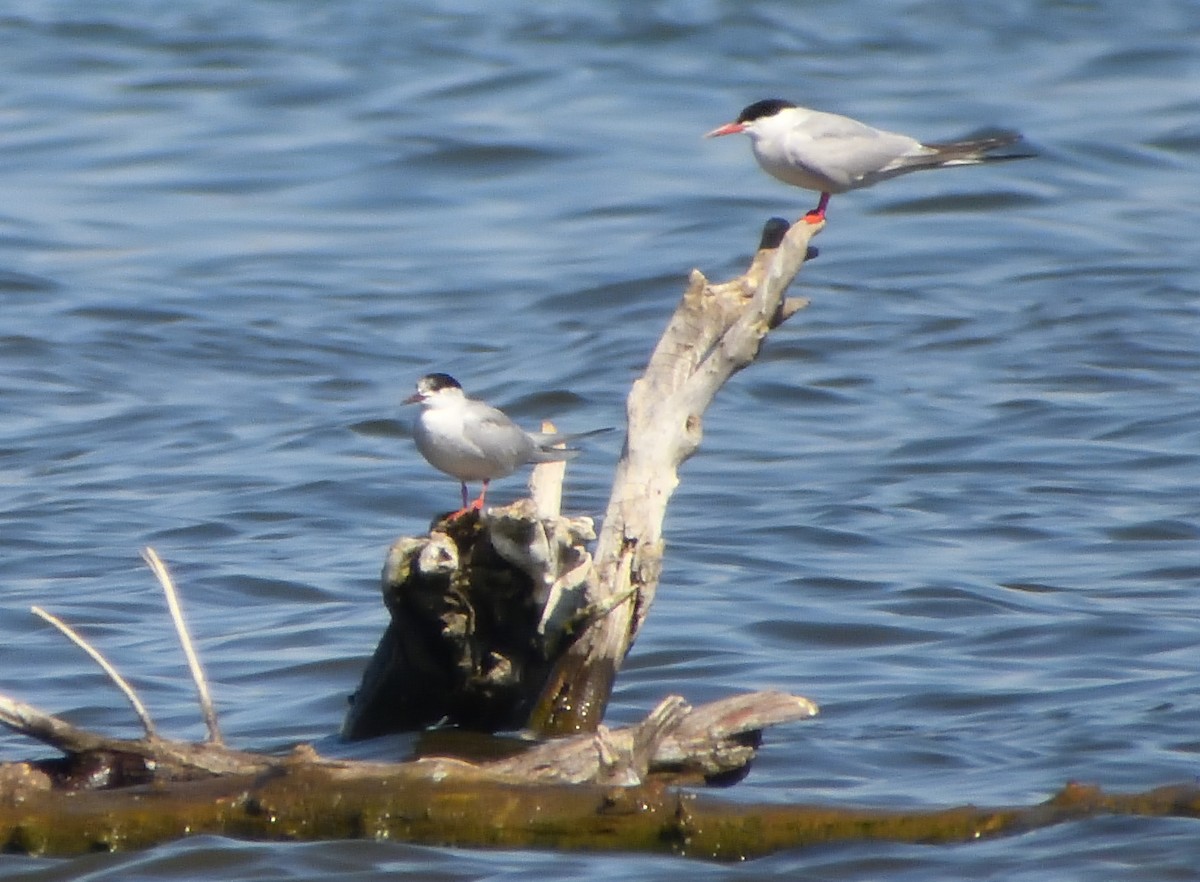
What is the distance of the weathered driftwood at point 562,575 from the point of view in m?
6.21

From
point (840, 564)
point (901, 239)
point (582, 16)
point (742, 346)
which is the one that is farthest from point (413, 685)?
point (582, 16)

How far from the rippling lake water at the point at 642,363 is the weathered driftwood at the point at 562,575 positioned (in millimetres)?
663

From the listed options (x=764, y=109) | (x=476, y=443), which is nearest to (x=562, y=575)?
(x=476, y=443)

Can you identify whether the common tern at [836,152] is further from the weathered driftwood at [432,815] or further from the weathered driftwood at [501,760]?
the weathered driftwood at [432,815]

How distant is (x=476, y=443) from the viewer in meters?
7.26

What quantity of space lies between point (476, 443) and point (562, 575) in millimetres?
1119

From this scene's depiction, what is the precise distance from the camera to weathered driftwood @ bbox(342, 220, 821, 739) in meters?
6.21

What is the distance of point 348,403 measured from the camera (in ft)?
45.7

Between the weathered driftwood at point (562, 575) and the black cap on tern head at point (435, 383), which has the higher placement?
the black cap on tern head at point (435, 383)

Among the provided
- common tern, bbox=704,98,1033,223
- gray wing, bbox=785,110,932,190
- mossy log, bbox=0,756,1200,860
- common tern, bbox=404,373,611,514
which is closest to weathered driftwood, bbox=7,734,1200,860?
mossy log, bbox=0,756,1200,860

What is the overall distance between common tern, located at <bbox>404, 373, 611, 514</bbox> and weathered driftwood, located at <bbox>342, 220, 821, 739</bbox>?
1.88 feet

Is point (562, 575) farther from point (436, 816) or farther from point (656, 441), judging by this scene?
point (436, 816)

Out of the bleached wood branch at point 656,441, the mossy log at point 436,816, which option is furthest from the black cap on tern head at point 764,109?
the mossy log at point 436,816

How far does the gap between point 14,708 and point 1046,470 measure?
7912 mm
